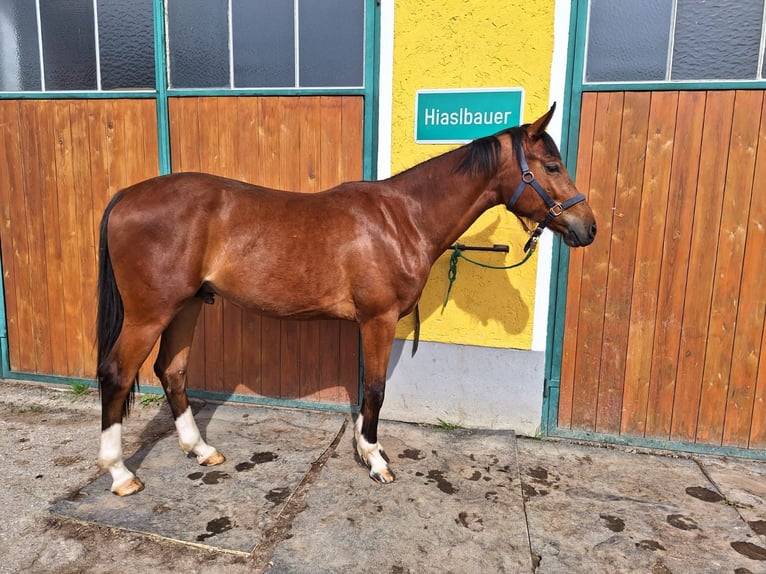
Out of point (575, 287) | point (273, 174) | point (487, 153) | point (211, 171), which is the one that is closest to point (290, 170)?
point (273, 174)

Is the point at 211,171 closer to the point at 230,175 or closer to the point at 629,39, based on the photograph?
the point at 230,175

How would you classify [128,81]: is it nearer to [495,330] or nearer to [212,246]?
[212,246]

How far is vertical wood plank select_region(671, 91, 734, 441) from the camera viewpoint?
2.95 metres

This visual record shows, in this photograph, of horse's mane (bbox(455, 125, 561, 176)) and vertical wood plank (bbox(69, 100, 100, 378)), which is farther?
vertical wood plank (bbox(69, 100, 100, 378))

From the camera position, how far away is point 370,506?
2473 millimetres

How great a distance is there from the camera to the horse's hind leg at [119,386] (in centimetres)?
247

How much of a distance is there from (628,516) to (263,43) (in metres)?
3.82

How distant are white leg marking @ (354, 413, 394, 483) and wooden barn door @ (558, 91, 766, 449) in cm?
145

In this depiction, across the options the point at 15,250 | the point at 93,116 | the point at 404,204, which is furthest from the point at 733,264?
the point at 15,250

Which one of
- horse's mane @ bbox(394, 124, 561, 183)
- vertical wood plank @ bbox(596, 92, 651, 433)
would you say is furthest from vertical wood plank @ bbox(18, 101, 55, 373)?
A: vertical wood plank @ bbox(596, 92, 651, 433)

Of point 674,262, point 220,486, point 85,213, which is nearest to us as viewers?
point 220,486

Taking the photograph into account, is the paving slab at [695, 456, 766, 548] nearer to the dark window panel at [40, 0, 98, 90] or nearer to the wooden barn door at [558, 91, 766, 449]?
the wooden barn door at [558, 91, 766, 449]

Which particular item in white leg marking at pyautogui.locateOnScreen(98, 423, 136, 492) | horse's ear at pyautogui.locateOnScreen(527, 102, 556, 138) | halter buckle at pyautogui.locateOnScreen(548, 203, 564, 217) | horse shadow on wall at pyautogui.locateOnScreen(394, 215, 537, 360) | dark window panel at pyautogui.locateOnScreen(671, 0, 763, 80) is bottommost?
white leg marking at pyautogui.locateOnScreen(98, 423, 136, 492)

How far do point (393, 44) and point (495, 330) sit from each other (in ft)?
6.87
